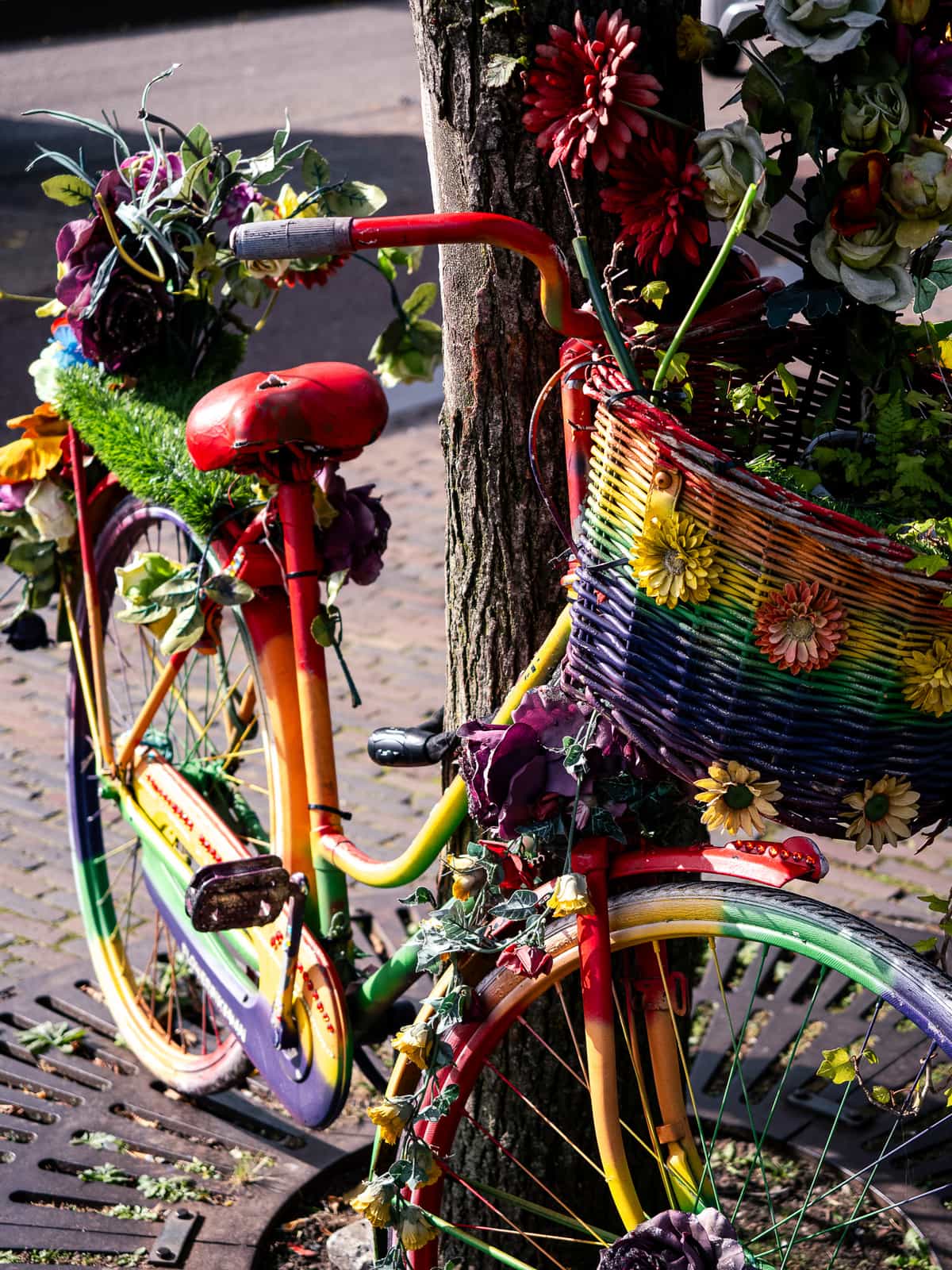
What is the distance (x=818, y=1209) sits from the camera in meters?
2.64

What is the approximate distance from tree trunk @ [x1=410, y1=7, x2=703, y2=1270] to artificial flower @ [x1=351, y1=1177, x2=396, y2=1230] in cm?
46

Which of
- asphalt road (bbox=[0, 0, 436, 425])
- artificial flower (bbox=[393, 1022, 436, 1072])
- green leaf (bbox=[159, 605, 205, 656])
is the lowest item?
asphalt road (bbox=[0, 0, 436, 425])

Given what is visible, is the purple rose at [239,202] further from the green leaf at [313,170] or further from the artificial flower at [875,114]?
the artificial flower at [875,114]

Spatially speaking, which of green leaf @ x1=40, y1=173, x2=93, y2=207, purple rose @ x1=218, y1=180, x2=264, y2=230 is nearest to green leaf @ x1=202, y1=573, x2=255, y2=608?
purple rose @ x1=218, y1=180, x2=264, y2=230

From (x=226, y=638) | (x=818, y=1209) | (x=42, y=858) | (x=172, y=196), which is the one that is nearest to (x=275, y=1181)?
(x=818, y=1209)

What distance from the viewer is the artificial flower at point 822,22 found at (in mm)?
1556

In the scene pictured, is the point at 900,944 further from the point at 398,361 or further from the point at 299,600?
the point at 398,361

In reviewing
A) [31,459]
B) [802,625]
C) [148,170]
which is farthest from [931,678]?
[31,459]

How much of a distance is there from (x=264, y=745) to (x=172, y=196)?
0.92 m

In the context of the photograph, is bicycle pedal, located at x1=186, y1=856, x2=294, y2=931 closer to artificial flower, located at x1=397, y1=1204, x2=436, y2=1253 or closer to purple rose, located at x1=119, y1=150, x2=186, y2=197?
artificial flower, located at x1=397, y1=1204, x2=436, y2=1253

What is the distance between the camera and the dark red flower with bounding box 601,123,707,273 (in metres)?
1.75

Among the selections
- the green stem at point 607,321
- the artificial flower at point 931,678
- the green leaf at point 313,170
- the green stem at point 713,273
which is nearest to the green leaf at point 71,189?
the green leaf at point 313,170

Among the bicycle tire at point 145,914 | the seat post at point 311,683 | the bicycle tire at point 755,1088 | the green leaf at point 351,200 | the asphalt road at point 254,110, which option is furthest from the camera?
the asphalt road at point 254,110

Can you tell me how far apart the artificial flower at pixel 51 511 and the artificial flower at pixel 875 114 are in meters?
1.89
